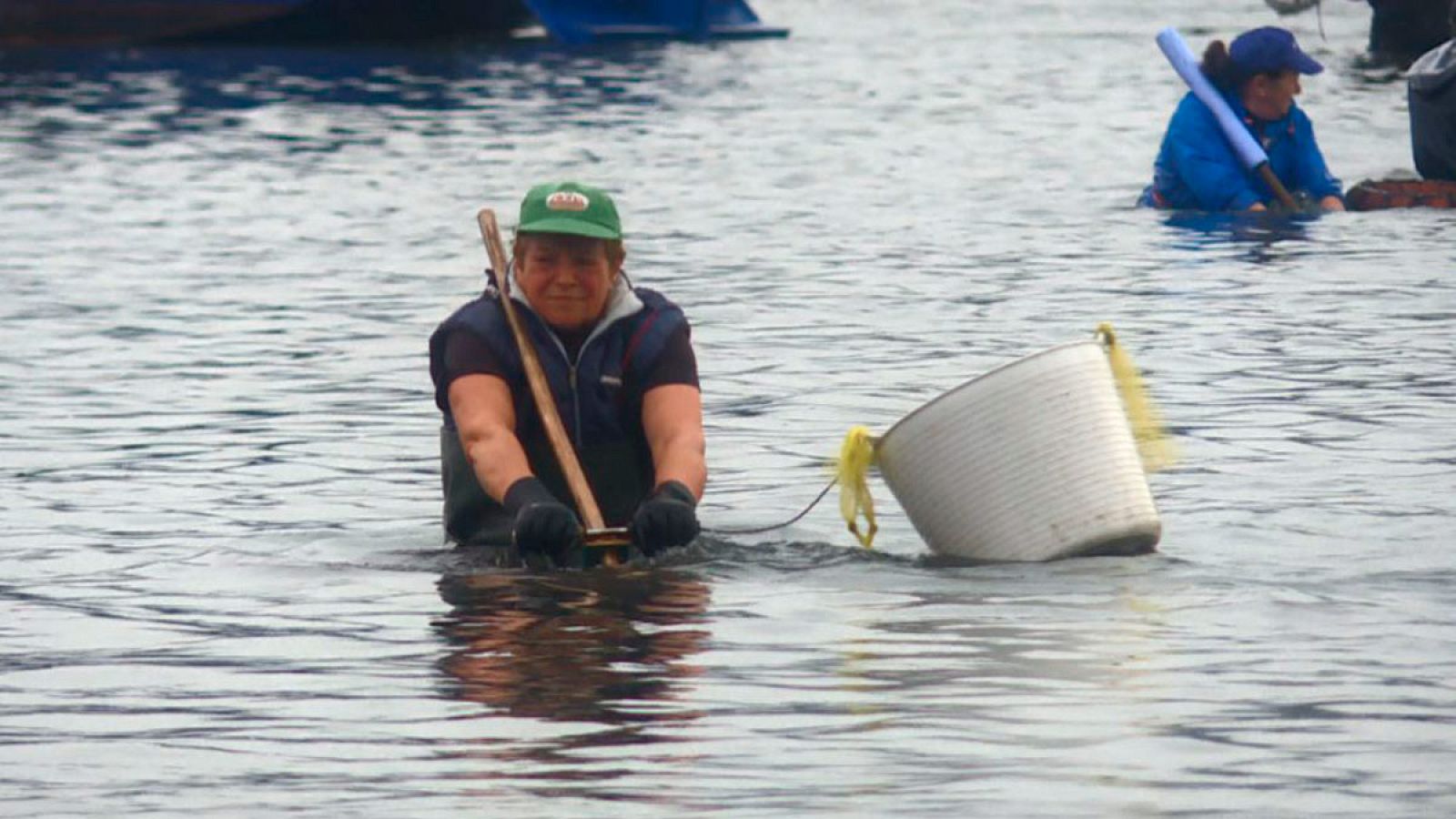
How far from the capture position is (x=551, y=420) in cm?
820

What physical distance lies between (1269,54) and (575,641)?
30.8 ft

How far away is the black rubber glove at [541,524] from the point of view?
306 inches

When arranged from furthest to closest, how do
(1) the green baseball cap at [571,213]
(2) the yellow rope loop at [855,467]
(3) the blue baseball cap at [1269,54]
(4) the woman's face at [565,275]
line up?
(3) the blue baseball cap at [1269,54] → (2) the yellow rope loop at [855,467] → (4) the woman's face at [565,275] → (1) the green baseball cap at [571,213]

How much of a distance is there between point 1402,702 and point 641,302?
2.38 meters

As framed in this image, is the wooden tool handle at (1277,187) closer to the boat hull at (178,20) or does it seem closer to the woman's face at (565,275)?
the woman's face at (565,275)

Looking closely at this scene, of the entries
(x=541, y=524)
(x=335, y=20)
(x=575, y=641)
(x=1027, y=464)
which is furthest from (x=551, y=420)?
(x=335, y=20)

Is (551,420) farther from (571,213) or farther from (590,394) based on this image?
(571,213)

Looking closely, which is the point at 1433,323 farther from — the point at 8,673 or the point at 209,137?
the point at 209,137

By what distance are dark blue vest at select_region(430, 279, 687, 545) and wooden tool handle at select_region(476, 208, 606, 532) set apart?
33 millimetres

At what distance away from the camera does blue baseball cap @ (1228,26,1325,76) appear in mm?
16031

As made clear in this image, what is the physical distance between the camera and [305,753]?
647cm

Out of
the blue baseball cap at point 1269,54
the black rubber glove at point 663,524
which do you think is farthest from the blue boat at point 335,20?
the black rubber glove at point 663,524

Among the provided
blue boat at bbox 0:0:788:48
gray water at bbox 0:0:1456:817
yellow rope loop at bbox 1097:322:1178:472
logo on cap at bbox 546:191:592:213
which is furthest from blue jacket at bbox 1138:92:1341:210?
blue boat at bbox 0:0:788:48

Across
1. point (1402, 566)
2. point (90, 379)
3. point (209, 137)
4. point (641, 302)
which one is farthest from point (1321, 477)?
point (209, 137)
